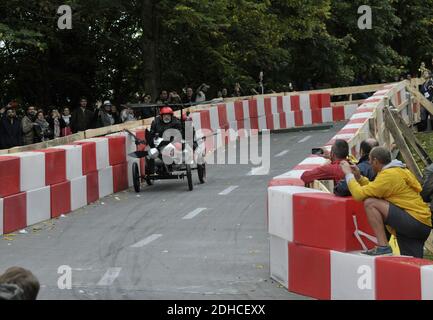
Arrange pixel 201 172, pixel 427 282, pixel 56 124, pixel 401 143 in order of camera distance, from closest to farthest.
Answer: pixel 427 282 → pixel 401 143 → pixel 201 172 → pixel 56 124

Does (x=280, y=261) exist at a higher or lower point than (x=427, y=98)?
lower

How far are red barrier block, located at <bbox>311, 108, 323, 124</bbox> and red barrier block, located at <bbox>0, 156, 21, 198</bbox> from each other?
20.6 m

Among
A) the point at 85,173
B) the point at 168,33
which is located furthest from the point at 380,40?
the point at 85,173

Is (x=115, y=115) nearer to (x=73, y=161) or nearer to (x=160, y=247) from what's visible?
(x=73, y=161)

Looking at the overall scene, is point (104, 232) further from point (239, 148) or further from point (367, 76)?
point (367, 76)

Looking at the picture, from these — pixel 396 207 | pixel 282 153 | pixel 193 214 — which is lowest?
pixel 193 214

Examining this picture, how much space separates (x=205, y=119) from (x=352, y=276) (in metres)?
17.9

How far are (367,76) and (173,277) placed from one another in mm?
33314

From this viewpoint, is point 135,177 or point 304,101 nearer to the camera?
point 135,177

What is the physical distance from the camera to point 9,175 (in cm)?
1385

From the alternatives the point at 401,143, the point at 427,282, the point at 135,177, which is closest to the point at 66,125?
the point at 135,177

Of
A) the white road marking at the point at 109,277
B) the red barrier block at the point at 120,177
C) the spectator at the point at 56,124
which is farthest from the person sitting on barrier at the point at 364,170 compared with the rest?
the spectator at the point at 56,124

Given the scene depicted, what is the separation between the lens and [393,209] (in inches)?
342

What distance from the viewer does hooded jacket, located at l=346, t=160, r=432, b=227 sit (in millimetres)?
8602
